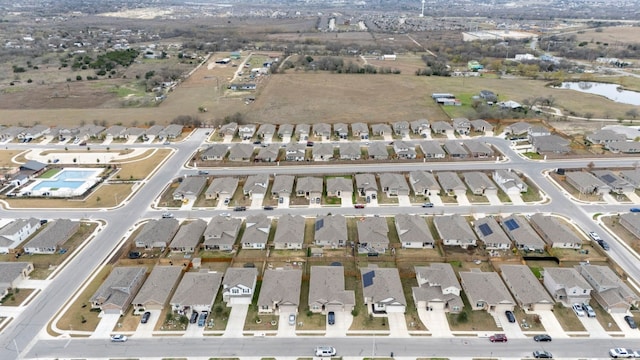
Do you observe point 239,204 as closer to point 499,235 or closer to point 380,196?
point 380,196

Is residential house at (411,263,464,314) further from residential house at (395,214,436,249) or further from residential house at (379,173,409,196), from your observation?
residential house at (379,173,409,196)

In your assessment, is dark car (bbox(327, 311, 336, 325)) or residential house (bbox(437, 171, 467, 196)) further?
residential house (bbox(437, 171, 467, 196))

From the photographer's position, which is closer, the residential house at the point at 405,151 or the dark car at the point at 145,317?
the dark car at the point at 145,317

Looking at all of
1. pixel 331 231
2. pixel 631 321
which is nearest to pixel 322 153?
pixel 331 231

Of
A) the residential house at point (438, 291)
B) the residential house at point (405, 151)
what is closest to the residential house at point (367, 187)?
the residential house at point (405, 151)

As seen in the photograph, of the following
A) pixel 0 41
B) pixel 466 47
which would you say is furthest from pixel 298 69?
pixel 0 41

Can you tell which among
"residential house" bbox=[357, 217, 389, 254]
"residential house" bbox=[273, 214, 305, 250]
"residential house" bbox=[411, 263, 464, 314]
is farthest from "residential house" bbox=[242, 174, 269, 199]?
"residential house" bbox=[411, 263, 464, 314]

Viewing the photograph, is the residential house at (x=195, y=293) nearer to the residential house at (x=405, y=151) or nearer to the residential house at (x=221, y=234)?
the residential house at (x=221, y=234)
